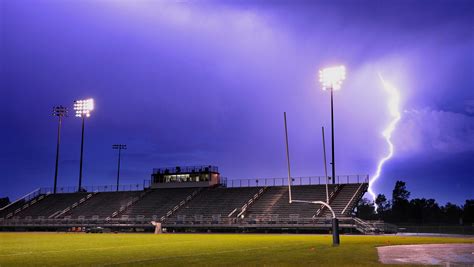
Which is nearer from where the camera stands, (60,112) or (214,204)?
(214,204)

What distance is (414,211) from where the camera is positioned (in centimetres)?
6831

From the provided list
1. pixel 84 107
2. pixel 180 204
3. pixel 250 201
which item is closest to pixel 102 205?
pixel 180 204

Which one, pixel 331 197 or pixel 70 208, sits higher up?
pixel 331 197

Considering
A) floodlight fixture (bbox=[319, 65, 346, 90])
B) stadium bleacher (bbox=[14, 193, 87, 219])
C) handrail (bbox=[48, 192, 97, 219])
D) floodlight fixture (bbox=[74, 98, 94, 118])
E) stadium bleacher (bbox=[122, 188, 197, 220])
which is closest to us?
floodlight fixture (bbox=[319, 65, 346, 90])

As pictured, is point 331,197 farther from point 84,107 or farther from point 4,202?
point 4,202

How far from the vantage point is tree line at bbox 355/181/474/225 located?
55356mm

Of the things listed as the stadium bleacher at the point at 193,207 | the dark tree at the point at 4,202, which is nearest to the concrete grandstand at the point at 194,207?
the stadium bleacher at the point at 193,207

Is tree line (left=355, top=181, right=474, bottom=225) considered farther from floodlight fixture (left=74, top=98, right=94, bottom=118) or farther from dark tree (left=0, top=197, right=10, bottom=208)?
dark tree (left=0, top=197, right=10, bottom=208)

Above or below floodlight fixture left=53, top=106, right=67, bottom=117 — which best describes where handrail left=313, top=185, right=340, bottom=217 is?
below

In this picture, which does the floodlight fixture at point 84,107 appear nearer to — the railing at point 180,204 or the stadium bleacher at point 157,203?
the stadium bleacher at point 157,203

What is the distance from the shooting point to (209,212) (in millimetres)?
54156

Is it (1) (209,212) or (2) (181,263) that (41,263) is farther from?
(1) (209,212)

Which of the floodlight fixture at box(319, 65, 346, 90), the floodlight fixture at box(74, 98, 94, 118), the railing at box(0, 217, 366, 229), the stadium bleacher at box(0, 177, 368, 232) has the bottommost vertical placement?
Answer: the railing at box(0, 217, 366, 229)

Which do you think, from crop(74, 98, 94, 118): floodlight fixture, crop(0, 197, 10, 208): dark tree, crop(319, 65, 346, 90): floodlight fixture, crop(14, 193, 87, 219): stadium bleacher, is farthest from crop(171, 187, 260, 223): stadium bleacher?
crop(0, 197, 10, 208): dark tree
